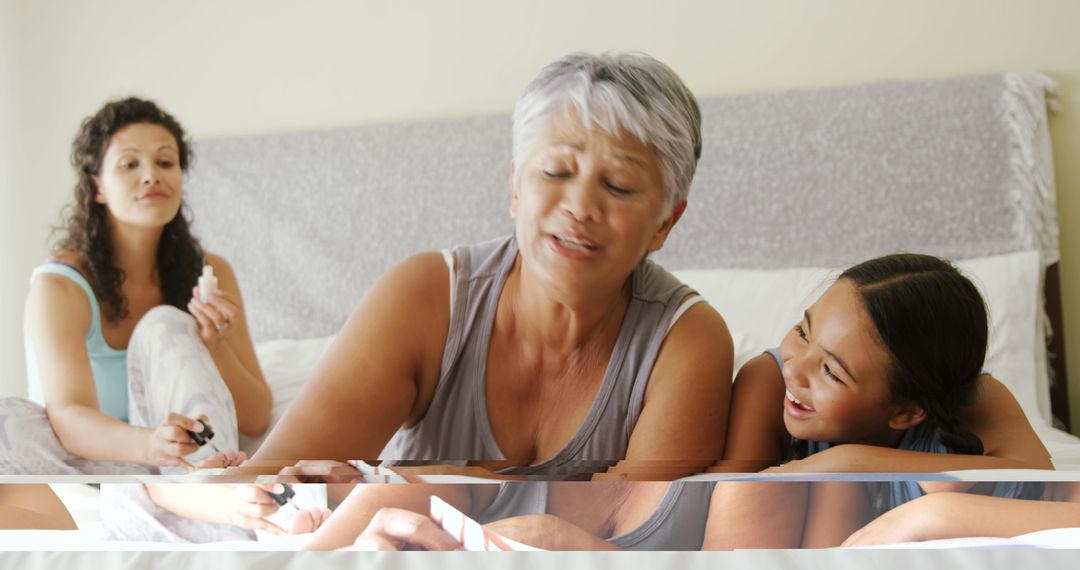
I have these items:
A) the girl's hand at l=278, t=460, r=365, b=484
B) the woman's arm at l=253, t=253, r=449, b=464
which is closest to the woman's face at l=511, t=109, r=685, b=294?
the woman's arm at l=253, t=253, r=449, b=464

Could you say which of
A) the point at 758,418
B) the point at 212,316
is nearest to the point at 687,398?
the point at 758,418

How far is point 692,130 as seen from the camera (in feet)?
2.29

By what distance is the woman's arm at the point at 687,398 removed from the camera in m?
0.69

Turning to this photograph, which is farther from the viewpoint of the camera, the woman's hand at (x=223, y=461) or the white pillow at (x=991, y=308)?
the white pillow at (x=991, y=308)

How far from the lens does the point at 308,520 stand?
1.81 feet

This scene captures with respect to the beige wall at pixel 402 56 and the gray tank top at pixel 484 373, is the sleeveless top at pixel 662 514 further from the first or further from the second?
the beige wall at pixel 402 56

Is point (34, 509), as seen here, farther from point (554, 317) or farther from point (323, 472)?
point (554, 317)

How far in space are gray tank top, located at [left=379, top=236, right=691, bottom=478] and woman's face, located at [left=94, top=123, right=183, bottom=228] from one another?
0.48 meters

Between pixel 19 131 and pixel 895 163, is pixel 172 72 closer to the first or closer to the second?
pixel 19 131

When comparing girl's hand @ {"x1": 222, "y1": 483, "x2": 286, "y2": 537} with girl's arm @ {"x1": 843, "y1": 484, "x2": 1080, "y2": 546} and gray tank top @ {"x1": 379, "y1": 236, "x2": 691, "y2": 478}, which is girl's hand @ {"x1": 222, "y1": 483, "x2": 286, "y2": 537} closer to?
gray tank top @ {"x1": 379, "y1": 236, "x2": 691, "y2": 478}

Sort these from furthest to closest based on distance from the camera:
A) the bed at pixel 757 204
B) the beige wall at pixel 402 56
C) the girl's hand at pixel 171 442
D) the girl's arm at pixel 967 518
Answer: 1. the beige wall at pixel 402 56
2. the bed at pixel 757 204
3. the girl's hand at pixel 171 442
4. the girl's arm at pixel 967 518

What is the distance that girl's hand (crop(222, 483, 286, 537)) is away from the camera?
1.82 feet

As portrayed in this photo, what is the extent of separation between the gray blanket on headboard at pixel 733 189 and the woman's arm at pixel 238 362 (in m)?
0.44

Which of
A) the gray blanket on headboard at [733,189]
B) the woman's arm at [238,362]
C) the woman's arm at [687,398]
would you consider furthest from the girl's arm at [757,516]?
the gray blanket on headboard at [733,189]
